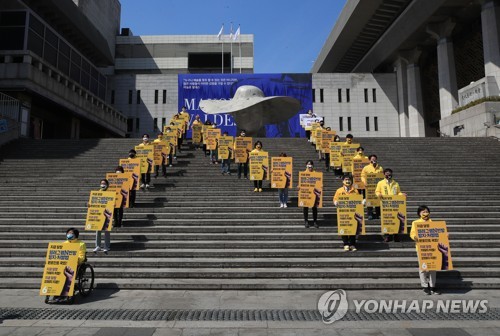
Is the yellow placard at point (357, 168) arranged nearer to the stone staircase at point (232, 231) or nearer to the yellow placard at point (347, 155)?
the stone staircase at point (232, 231)

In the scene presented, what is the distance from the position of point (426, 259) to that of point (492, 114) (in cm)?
1670

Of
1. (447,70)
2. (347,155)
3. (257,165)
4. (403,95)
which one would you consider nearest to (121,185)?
(257,165)

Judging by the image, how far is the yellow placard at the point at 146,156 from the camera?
12984mm

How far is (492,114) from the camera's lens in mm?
19859

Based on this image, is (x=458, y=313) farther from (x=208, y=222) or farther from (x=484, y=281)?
(x=208, y=222)

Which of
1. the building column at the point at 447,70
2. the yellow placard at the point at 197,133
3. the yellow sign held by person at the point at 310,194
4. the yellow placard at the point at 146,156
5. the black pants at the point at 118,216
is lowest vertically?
the black pants at the point at 118,216

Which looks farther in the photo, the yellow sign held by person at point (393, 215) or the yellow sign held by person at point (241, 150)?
the yellow sign held by person at point (241, 150)

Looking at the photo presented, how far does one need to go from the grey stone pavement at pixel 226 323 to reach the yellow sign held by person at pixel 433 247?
1.83 ft

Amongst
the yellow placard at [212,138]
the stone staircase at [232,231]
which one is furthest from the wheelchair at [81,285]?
the yellow placard at [212,138]

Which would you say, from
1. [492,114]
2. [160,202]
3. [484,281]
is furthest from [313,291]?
[492,114]

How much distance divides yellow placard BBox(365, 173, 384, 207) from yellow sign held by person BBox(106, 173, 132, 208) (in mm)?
6818

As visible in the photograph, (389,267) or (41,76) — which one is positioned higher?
(41,76)

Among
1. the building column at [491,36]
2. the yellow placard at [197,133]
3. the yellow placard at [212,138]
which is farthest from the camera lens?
the building column at [491,36]

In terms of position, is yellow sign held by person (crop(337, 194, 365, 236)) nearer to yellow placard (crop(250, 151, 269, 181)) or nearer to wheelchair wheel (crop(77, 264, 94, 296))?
yellow placard (crop(250, 151, 269, 181))
